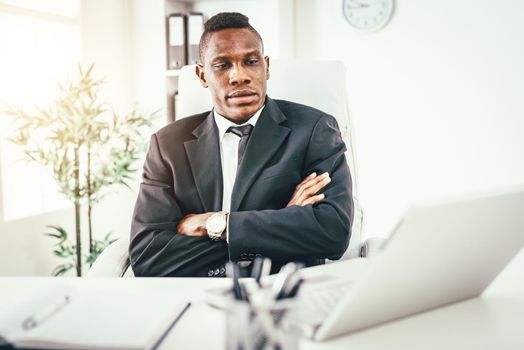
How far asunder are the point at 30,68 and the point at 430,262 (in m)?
2.51

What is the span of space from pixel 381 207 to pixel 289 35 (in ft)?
3.73

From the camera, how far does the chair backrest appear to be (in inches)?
69.2

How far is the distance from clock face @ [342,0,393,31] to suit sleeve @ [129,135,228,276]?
1973 millimetres

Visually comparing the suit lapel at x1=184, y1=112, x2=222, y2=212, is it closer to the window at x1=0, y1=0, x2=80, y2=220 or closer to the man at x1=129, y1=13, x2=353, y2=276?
the man at x1=129, y1=13, x2=353, y2=276

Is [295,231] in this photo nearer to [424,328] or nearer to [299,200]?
[299,200]

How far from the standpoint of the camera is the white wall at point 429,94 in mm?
2834

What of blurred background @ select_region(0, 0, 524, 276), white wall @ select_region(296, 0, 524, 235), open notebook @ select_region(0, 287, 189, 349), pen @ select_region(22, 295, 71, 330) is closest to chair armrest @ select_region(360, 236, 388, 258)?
open notebook @ select_region(0, 287, 189, 349)

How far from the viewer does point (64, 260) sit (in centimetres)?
286

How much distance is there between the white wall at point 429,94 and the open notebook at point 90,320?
2.25 m

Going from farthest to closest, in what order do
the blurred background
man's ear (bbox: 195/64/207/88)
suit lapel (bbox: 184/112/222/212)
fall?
the blurred background → man's ear (bbox: 195/64/207/88) → suit lapel (bbox: 184/112/222/212)

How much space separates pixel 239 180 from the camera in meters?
1.52

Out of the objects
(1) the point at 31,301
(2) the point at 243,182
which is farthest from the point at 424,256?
(2) the point at 243,182

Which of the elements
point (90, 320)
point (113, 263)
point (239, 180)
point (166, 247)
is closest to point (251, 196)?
point (239, 180)

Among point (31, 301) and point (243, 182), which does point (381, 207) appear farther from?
point (31, 301)
